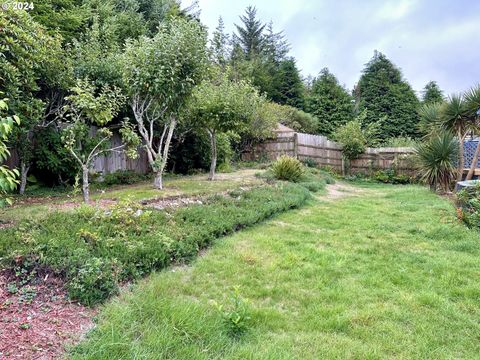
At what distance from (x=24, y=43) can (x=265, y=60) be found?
75.7ft

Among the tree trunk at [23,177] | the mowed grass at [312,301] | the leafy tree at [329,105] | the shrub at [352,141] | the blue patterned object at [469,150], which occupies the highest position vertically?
the leafy tree at [329,105]

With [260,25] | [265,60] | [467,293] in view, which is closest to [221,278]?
[467,293]

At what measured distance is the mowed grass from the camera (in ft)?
6.97

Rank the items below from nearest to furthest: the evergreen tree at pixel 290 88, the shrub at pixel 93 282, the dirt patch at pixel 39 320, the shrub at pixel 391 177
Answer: the dirt patch at pixel 39 320 < the shrub at pixel 93 282 < the shrub at pixel 391 177 < the evergreen tree at pixel 290 88

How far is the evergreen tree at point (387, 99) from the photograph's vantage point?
887 inches

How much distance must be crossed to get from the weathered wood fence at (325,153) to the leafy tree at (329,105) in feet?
21.0

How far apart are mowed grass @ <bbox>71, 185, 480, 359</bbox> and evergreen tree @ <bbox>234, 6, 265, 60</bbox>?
26449mm

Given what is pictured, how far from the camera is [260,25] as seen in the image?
28844mm

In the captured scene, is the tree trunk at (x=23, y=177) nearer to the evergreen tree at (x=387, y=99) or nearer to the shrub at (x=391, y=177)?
the shrub at (x=391, y=177)

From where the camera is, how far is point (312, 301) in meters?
2.83

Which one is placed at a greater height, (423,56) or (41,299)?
(423,56)

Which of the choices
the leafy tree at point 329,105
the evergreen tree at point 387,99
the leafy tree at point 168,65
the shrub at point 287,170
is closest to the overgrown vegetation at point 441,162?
the shrub at point 287,170

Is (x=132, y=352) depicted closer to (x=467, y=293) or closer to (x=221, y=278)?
(x=221, y=278)

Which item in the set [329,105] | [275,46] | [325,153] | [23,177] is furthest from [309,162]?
[275,46]
